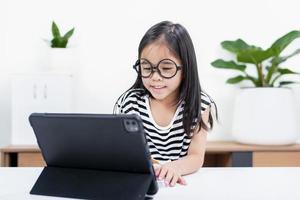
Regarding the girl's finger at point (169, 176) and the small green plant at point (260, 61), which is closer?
the girl's finger at point (169, 176)

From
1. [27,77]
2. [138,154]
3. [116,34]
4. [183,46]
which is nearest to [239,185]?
[138,154]

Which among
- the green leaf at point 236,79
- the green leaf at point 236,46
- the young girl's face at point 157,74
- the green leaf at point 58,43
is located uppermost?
the green leaf at point 236,46

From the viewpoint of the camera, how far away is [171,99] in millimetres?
1414

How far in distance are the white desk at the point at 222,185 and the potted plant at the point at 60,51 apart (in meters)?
1.26

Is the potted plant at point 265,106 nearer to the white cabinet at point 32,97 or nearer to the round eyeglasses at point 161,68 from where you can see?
the white cabinet at point 32,97

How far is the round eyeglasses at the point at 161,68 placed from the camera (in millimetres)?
1153

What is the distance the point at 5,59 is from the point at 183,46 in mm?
1519

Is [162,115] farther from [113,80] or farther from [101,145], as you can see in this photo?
[113,80]

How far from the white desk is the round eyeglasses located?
0.29 metres

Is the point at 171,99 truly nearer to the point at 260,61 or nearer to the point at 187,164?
the point at 187,164

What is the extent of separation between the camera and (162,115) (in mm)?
1431

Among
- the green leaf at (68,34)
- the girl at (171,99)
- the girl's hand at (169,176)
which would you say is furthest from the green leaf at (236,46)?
the girl's hand at (169,176)

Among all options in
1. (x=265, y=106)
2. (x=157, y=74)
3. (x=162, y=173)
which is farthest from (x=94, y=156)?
(x=265, y=106)

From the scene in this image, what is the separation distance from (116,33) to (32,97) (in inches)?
25.4
